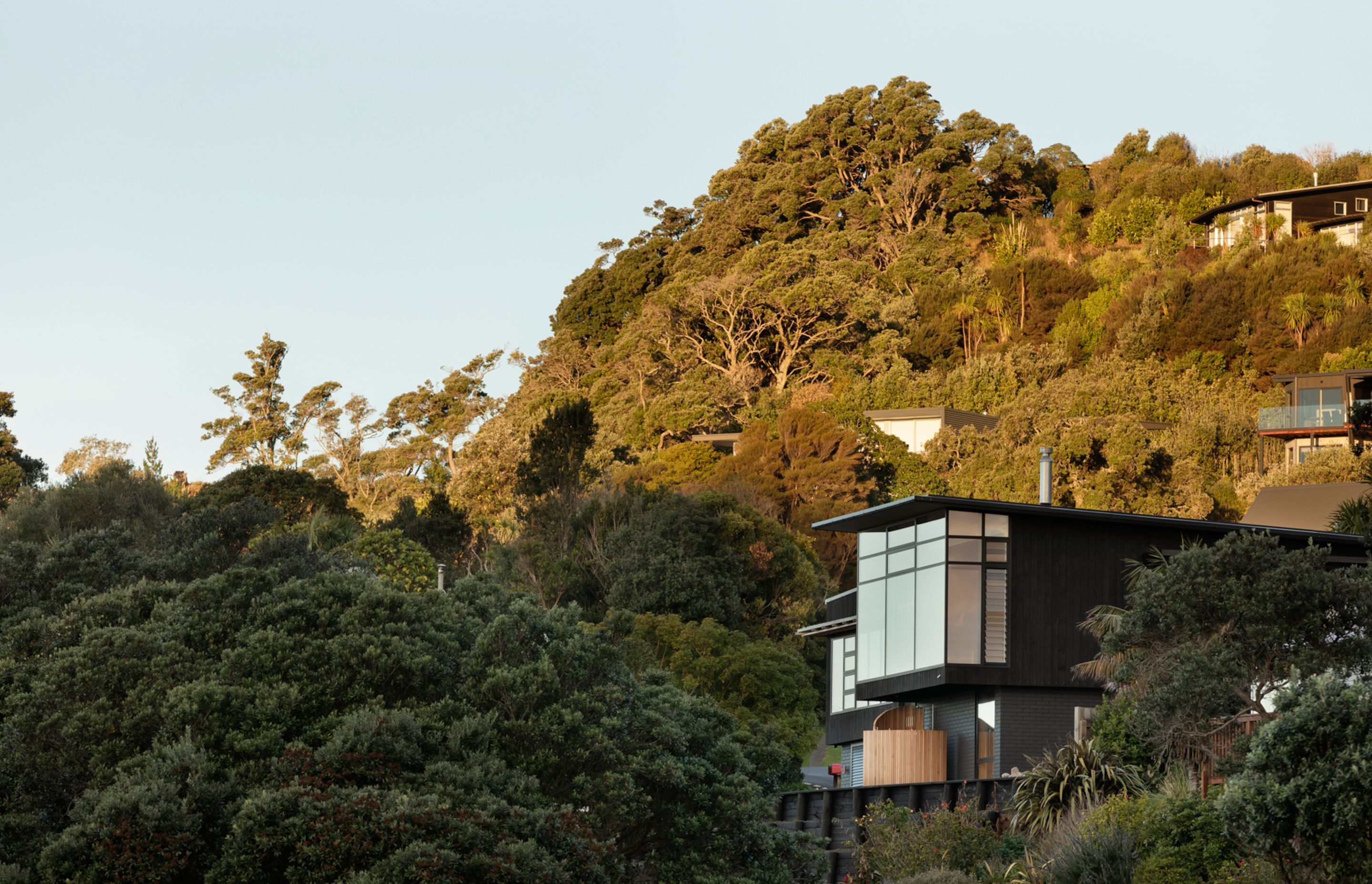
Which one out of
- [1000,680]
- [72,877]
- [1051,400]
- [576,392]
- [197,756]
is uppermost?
[576,392]

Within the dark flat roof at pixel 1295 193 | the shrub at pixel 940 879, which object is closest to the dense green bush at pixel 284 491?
the shrub at pixel 940 879

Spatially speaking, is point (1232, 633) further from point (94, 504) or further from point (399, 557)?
point (94, 504)

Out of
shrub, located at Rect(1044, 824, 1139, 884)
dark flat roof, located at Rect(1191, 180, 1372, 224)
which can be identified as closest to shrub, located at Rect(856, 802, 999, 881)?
shrub, located at Rect(1044, 824, 1139, 884)

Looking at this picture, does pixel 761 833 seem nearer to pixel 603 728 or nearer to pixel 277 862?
pixel 603 728

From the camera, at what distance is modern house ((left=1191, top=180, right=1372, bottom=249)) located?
73.0 metres

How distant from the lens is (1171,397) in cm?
6034

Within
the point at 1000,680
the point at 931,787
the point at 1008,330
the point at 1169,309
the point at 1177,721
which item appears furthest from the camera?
the point at 1008,330

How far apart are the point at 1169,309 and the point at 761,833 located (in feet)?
179

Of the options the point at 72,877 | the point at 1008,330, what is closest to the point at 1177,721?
the point at 72,877

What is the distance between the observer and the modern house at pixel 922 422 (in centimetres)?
6338

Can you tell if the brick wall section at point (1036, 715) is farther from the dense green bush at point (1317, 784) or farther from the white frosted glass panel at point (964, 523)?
the dense green bush at point (1317, 784)

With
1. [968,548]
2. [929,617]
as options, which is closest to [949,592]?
[929,617]

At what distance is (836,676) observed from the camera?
3400cm

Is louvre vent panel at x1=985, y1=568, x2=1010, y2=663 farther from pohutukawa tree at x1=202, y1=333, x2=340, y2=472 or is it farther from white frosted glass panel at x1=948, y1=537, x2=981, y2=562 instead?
pohutukawa tree at x1=202, y1=333, x2=340, y2=472
